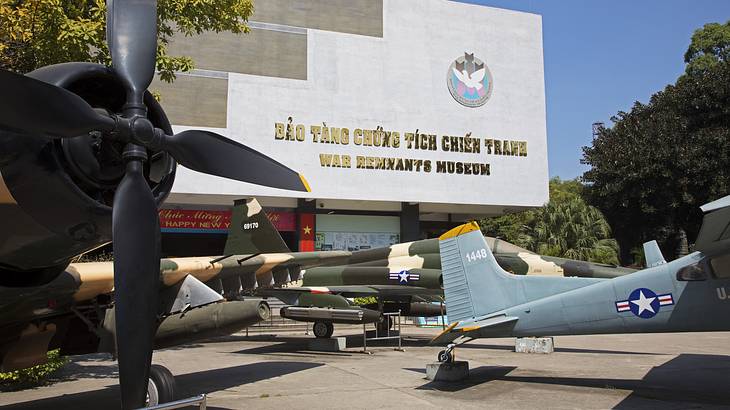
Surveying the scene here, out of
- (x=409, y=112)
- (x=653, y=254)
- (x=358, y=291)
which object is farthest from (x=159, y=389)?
(x=409, y=112)

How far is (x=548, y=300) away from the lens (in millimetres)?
9383

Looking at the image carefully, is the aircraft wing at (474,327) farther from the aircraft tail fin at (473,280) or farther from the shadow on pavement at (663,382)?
the shadow on pavement at (663,382)

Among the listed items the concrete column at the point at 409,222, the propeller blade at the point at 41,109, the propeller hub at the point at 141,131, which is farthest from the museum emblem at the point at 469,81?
the propeller blade at the point at 41,109

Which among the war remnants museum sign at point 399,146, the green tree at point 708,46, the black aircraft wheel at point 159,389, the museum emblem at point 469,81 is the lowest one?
the black aircraft wheel at point 159,389

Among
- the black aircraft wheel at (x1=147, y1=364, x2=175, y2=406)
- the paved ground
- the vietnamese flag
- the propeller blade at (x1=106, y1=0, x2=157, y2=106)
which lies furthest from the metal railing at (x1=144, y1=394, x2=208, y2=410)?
the vietnamese flag

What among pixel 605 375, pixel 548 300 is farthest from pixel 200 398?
pixel 605 375

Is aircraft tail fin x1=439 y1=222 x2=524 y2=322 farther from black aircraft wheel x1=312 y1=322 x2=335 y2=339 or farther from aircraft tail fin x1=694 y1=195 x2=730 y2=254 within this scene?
black aircraft wheel x1=312 y1=322 x2=335 y2=339

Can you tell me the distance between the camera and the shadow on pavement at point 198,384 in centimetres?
833

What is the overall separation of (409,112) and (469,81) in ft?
14.3

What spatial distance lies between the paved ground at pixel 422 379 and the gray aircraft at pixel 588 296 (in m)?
1.00

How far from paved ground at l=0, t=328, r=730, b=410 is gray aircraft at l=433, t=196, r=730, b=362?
3.29 ft

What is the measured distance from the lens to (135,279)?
174 inches

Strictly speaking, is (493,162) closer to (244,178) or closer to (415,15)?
(415,15)

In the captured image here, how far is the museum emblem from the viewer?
3206 centimetres
